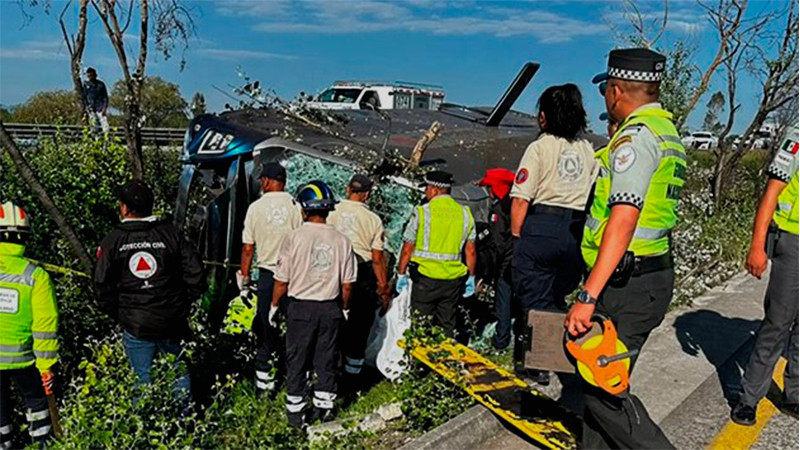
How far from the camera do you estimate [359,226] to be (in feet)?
19.7

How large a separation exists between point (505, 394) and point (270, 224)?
7.88ft

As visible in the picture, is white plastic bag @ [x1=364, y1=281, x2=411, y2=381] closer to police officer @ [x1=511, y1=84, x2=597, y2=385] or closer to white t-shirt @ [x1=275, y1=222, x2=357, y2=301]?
white t-shirt @ [x1=275, y1=222, x2=357, y2=301]

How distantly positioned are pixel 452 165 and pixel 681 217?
15.2 feet

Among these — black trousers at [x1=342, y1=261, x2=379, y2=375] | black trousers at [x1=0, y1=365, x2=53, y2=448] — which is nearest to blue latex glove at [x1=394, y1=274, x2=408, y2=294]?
black trousers at [x1=342, y1=261, x2=379, y2=375]

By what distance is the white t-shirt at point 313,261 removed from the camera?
16.7 feet

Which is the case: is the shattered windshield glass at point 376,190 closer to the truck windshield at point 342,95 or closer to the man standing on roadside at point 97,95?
the man standing on roadside at point 97,95

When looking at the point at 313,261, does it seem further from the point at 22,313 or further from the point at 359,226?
the point at 22,313

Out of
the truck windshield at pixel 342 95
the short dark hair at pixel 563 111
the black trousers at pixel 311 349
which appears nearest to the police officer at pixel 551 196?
the short dark hair at pixel 563 111

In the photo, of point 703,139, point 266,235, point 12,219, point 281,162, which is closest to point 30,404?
point 12,219

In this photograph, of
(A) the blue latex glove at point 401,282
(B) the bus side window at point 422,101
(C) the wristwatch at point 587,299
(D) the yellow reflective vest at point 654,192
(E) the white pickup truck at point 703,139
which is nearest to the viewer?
(C) the wristwatch at point 587,299

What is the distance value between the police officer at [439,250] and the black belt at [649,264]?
103 inches

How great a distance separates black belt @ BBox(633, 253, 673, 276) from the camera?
3.42m

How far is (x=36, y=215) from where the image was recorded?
726cm

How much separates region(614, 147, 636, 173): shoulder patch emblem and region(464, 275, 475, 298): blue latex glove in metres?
3.12
